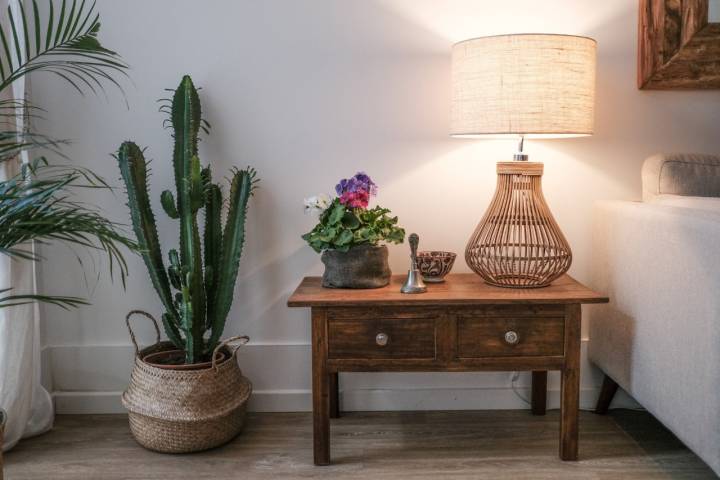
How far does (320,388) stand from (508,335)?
1.86 ft

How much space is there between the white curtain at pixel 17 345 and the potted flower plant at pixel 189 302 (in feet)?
1.04

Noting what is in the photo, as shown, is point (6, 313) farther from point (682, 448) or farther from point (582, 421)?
point (682, 448)

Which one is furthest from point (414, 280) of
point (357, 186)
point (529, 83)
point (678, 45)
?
point (678, 45)

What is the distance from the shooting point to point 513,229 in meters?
2.04

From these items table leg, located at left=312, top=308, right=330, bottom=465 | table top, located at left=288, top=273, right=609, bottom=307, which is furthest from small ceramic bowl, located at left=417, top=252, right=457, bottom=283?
table leg, located at left=312, top=308, right=330, bottom=465

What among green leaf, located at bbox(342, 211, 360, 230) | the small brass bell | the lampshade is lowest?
the small brass bell

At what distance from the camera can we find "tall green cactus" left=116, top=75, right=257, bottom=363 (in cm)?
213

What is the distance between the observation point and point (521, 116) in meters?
1.89

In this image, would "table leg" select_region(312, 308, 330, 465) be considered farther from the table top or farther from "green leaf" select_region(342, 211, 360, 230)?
"green leaf" select_region(342, 211, 360, 230)

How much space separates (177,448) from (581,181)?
161 centimetres

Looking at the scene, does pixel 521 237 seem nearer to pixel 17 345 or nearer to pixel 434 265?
pixel 434 265

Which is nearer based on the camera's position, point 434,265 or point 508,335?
point 508,335

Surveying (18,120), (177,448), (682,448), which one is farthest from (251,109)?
(682,448)

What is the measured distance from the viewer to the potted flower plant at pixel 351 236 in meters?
2.02
